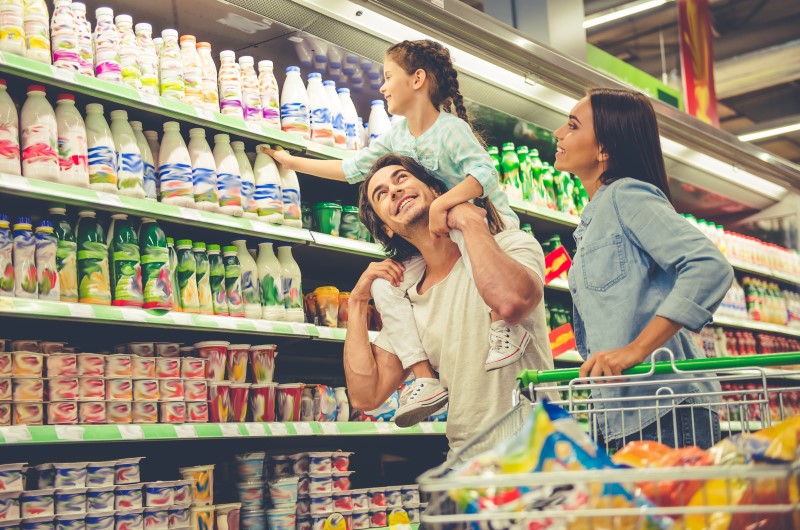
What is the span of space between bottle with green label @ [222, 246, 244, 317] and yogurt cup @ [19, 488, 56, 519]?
0.88 meters

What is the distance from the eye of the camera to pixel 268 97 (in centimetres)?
334

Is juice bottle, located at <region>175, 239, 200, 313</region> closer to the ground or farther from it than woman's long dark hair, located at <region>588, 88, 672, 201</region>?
closer to the ground

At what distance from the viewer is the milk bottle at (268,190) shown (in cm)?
323

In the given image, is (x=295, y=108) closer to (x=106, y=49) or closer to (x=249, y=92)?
(x=249, y=92)

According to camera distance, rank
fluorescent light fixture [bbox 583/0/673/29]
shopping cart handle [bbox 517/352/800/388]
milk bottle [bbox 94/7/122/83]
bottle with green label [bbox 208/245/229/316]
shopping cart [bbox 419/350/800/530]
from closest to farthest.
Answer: shopping cart [bbox 419/350/800/530] < shopping cart handle [bbox 517/352/800/388] < milk bottle [bbox 94/7/122/83] < bottle with green label [bbox 208/245/229/316] < fluorescent light fixture [bbox 583/0/673/29]

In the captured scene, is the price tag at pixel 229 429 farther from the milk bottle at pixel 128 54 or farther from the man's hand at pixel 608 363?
the man's hand at pixel 608 363

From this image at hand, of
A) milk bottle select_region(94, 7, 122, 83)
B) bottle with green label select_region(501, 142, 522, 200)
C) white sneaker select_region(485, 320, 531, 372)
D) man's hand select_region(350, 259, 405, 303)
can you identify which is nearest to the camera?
white sneaker select_region(485, 320, 531, 372)

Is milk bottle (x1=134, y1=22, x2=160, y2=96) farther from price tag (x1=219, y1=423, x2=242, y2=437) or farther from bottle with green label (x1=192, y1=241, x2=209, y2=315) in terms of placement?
price tag (x1=219, y1=423, x2=242, y2=437)

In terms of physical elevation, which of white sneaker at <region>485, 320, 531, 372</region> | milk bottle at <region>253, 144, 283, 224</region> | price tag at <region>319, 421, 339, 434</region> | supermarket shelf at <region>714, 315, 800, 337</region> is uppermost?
milk bottle at <region>253, 144, 283, 224</region>

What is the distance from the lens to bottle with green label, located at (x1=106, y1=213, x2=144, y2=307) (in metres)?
2.76

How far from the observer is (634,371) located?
1663 mm

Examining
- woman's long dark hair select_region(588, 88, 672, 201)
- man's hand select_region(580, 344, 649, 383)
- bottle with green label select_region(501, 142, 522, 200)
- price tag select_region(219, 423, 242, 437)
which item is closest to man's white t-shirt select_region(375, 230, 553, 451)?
woman's long dark hair select_region(588, 88, 672, 201)

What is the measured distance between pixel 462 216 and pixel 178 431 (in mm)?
1149

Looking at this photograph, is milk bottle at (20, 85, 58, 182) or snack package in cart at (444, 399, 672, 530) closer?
snack package in cart at (444, 399, 672, 530)
